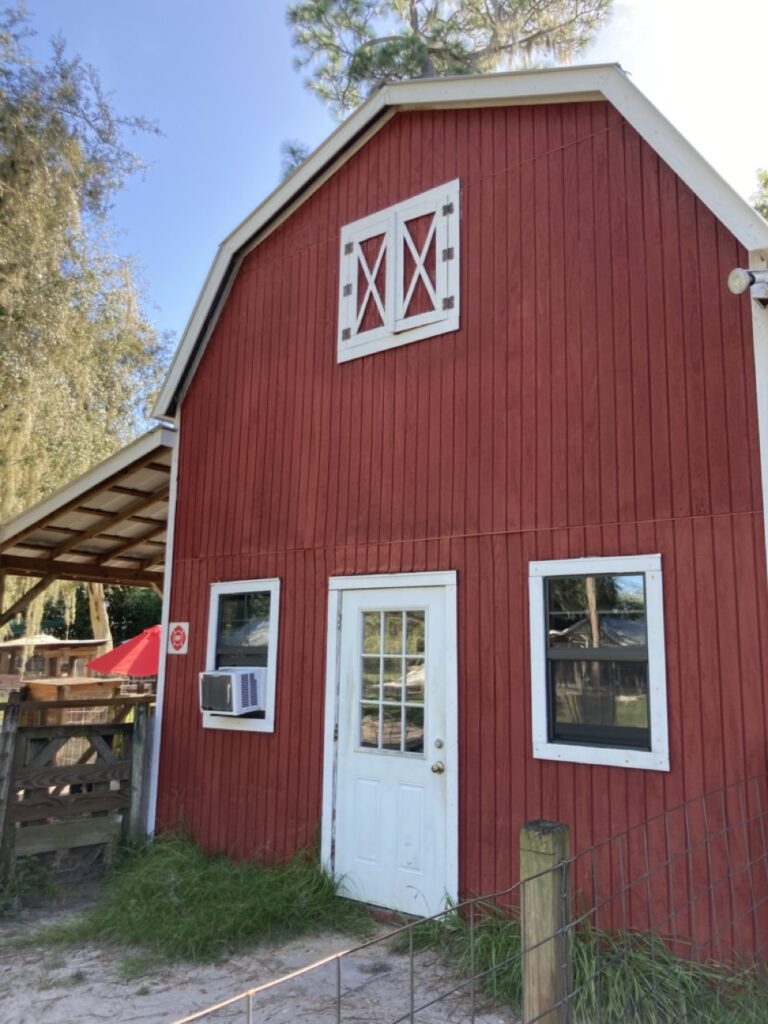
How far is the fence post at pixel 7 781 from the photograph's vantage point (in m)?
5.79

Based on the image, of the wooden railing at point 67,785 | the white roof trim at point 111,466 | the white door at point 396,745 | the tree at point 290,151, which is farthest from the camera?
the tree at point 290,151

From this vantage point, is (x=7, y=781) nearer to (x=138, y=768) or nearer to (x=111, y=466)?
(x=138, y=768)

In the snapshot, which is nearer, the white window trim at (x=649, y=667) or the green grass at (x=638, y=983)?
the green grass at (x=638, y=983)

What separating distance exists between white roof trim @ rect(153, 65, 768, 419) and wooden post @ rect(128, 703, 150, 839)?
9.19 ft

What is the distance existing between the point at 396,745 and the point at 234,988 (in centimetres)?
177

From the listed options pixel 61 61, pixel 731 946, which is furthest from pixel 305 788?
pixel 61 61

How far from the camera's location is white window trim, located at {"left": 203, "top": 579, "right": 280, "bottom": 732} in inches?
243

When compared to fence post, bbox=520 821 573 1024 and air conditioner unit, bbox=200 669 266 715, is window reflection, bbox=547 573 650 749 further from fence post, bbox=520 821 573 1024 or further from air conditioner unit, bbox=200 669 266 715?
air conditioner unit, bbox=200 669 266 715

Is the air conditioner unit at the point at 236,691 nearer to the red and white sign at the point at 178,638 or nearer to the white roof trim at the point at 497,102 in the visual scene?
the red and white sign at the point at 178,638

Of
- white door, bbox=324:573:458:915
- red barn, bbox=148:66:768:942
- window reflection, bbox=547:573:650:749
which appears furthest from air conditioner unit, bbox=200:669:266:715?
window reflection, bbox=547:573:650:749

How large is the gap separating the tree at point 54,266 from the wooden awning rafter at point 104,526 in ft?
17.9

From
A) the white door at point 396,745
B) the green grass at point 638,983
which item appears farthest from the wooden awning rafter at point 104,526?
→ the green grass at point 638,983

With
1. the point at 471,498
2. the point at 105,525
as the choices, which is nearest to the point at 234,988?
the point at 471,498

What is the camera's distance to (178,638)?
7051 millimetres
